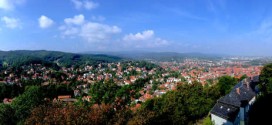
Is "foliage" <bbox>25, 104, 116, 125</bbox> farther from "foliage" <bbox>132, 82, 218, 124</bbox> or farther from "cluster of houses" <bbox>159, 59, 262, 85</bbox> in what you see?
"cluster of houses" <bbox>159, 59, 262, 85</bbox>

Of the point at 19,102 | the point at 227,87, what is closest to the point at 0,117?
the point at 19,102

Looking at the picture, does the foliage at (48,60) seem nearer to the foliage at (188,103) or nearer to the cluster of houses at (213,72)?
the cluster of houses at (213,72)

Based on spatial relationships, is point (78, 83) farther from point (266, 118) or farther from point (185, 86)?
point (266, 118)

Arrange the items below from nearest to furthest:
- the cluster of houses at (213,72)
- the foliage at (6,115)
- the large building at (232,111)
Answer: the large building at (232,111) → the foliage at (6,115) → the cluster of houses at (213,72)

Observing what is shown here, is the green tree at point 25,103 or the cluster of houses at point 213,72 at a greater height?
the green tree at point 25,103

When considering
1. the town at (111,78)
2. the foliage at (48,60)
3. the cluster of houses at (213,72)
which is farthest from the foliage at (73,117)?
the foliage at (48,60)

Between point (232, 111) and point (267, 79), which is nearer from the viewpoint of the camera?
point (232, 111)

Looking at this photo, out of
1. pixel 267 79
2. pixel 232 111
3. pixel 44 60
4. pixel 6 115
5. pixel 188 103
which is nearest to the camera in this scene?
pixel 232 111

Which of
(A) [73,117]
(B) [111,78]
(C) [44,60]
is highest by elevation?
(A) [73,117]

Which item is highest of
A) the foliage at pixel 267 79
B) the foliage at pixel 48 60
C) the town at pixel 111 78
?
the foliage at pixel 267 79

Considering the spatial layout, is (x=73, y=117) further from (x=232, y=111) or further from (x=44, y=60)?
(x=44, y=60)

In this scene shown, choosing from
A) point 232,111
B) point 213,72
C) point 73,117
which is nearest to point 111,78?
point 213,72
